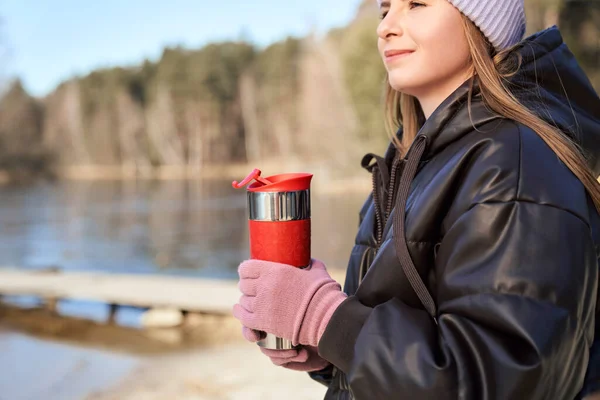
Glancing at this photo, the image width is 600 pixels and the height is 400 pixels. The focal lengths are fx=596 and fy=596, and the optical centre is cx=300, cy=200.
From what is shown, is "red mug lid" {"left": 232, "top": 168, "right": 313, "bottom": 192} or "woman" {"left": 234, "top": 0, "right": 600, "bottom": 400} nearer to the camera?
"woman" {"left": 234, "top": 0, "right": 600, "bottom": 400}

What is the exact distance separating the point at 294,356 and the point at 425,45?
2.34ft

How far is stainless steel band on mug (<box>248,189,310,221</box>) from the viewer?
1.21 m

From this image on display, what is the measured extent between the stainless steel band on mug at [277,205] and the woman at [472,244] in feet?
0.34

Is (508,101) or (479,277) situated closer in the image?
(479,277)

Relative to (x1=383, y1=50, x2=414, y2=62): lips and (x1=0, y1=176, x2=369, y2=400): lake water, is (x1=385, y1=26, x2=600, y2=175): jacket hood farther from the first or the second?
(x1=0, y1=176, x2=369, y2=400): lake water

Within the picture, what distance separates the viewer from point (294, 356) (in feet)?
4.28

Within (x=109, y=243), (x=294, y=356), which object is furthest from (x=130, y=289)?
(x=109, y=243)

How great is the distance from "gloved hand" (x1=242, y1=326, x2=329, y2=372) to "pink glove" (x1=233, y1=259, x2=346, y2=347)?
66 millimetres

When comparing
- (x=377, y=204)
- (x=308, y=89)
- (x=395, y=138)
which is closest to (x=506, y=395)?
(x=377, y=204)

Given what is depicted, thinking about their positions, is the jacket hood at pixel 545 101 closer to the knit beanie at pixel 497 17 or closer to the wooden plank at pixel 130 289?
the knit beanie at pixel 497 17

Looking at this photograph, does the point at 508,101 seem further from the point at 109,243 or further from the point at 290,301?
the point at 109,243

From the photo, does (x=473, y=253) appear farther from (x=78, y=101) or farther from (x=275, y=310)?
(x=78, y=101)

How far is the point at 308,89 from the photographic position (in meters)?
24.5

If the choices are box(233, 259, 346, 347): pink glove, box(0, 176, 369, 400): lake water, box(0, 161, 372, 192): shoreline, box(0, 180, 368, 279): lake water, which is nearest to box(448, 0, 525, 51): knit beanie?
box(233, 259, 346, 347): pink glove
